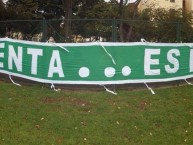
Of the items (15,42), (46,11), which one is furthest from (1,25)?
(46,11)

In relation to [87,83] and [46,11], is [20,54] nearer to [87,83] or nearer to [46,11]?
[87,83]

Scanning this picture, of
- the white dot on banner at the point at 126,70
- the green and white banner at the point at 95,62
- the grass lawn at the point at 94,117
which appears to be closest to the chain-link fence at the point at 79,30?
the green and white banner at the point at 95,62

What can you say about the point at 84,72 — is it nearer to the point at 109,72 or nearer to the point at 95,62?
the point at 95,62

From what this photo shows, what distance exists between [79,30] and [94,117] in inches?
177

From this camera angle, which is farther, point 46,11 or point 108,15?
point 46,11

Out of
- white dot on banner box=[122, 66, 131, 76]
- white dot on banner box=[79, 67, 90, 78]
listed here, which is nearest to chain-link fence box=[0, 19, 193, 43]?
white dot on banner box=[122, 66, 131, 76]

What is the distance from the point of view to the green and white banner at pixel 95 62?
10.8 metres

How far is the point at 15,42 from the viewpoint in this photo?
1178cm

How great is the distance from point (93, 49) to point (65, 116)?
99.4 inches

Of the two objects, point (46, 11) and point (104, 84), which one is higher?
point (46, 11)

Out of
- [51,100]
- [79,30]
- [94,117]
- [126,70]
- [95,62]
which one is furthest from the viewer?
[79,30]

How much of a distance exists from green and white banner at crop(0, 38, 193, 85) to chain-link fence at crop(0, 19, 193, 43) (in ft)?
2.16

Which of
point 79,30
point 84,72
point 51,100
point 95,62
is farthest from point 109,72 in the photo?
point 79,30

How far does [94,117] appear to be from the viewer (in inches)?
349
